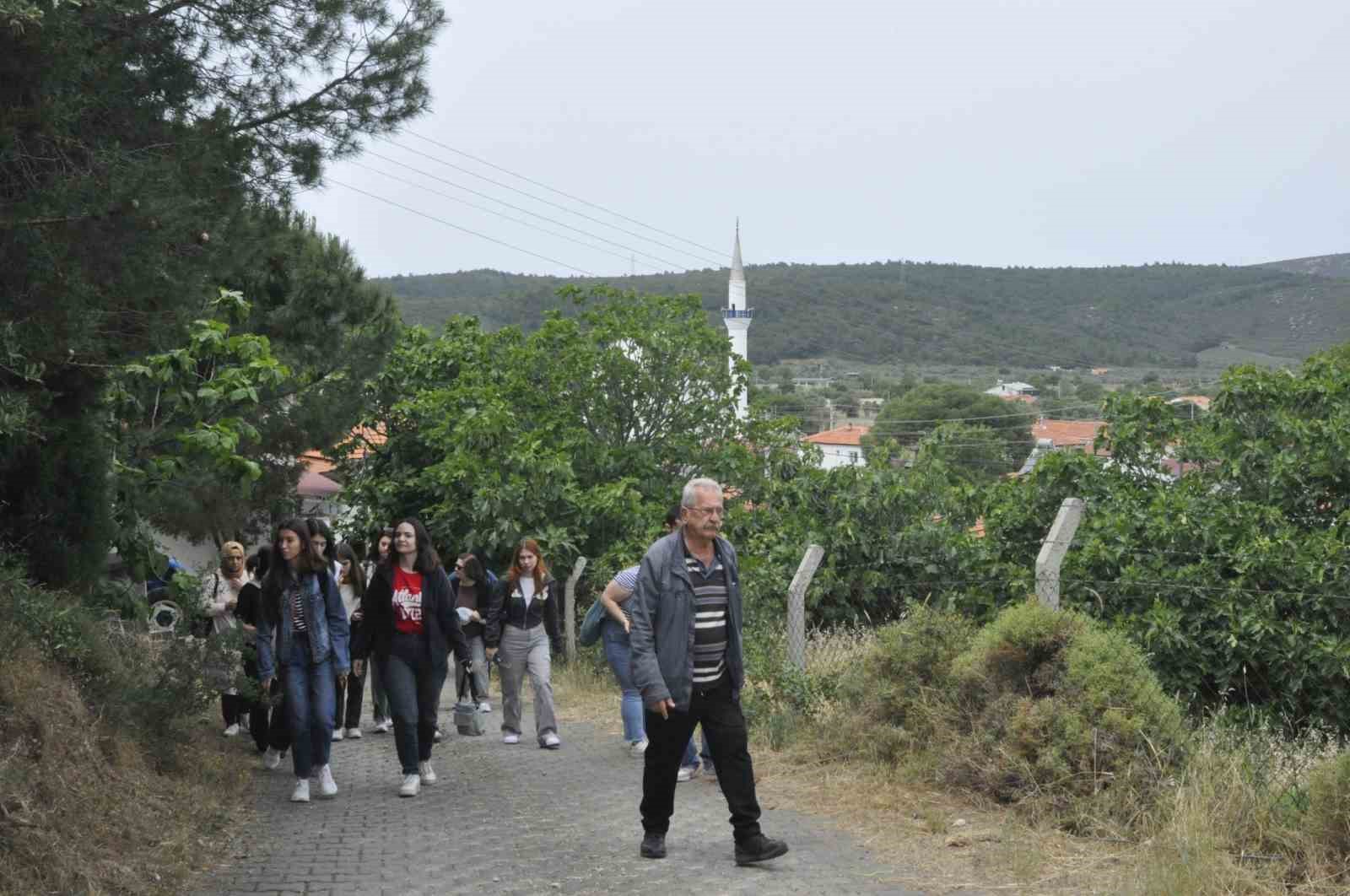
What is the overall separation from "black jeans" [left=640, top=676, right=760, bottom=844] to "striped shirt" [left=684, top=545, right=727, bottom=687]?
8 centimetres

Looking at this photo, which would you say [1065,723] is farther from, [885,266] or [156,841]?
[885,266]

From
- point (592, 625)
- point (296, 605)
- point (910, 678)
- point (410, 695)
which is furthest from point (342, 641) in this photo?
point (910, 678)

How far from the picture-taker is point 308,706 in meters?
9.88

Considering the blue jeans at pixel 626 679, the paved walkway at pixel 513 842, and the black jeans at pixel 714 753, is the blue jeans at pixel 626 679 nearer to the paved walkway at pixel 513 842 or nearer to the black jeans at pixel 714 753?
the paved walkway at pixel 513 842

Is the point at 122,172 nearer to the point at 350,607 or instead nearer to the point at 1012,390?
the point at 350,607

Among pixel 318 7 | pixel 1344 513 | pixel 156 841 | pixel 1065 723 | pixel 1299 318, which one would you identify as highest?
pixel 1299 318

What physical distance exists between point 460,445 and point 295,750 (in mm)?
11888

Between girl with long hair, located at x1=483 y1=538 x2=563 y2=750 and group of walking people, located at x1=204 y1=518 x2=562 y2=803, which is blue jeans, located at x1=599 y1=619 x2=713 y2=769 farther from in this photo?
group of walking people, located at x1=204 y1=518 x2=562 y2=803

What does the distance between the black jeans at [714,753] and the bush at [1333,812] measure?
2520 millimetres

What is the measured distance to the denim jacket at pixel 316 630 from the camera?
993 centimetres

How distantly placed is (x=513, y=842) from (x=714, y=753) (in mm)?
1419

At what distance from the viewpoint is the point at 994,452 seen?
60969 mm

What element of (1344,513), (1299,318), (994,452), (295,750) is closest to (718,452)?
(1344,513)

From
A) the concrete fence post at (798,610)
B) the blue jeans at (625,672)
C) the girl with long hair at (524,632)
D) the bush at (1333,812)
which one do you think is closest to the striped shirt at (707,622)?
the bush at (1333,812)
